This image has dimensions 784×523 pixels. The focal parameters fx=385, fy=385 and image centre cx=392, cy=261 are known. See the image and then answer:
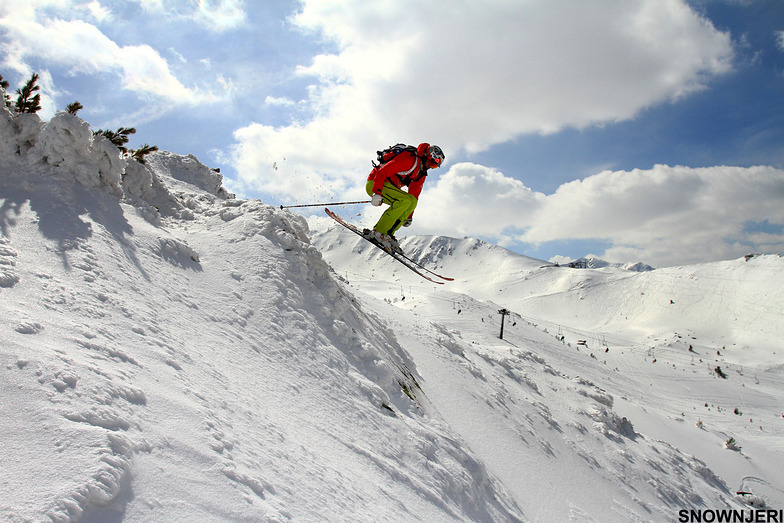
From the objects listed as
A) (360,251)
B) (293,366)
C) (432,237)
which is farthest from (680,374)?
(432,237)

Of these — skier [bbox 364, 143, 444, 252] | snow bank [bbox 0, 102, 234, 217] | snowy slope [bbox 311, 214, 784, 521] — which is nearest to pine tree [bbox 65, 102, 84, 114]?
snow bank [bbox 0, 102, 234, 217]

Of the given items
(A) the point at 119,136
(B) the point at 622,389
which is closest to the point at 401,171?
(A) the point at 119,136

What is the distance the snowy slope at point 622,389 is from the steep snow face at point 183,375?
2.56 m

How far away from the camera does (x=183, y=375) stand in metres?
4.10

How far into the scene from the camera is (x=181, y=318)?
5.37 metres

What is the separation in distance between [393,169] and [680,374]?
35.6m

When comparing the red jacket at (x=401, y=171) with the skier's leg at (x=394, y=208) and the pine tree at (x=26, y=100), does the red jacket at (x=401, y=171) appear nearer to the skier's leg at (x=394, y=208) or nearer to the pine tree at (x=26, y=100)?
the skier's leg at (x=394, y=208)

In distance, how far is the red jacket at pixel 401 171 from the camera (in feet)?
30.3

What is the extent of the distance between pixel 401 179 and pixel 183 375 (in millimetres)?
6713

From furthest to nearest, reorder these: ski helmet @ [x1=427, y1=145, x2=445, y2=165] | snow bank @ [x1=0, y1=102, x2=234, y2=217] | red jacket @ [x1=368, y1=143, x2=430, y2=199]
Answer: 1. ski helmet @ [x1=427, y1=145, x2=445, y2=165]
2. red jacket @ [x1=368, y1=143, x2=430, y2=199]
3. snow bank @ [x1=0, y1=102, x2=234, y2=217]

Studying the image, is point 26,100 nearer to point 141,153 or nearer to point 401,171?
point 141,153

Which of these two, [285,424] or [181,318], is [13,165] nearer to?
[181,318]

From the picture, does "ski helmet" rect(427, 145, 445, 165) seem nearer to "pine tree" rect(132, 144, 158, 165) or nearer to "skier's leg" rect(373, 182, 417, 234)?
"skier's leg" rect(373, 182, 417, 234)

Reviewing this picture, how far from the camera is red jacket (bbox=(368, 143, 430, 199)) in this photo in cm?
923
